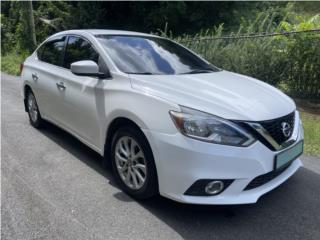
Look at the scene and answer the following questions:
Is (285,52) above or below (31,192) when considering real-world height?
above

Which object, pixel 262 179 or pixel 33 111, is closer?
pixel 262 179

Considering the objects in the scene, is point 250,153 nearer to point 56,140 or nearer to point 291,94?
point 56,140

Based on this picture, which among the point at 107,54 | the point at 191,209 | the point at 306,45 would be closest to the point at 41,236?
the point at 191,209

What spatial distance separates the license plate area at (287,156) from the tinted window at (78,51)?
226 cm

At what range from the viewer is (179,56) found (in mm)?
4520

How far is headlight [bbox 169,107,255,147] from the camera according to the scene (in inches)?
115

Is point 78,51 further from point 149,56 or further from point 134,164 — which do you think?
point 134,164

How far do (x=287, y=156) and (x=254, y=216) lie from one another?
0.63 m

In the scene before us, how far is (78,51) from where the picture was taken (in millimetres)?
4559

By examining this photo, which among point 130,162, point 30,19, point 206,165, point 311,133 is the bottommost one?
point 311,133

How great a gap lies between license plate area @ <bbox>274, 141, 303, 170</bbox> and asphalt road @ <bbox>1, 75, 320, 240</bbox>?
0.49 meters

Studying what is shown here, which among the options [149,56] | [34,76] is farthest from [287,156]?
[34,76]

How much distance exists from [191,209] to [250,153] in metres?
0.86

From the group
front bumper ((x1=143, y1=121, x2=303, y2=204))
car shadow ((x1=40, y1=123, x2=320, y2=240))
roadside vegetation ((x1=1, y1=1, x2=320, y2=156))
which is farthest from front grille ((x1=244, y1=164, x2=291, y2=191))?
roadside vegetation ((x1=1, y1=1, x2=320, y2=156))
